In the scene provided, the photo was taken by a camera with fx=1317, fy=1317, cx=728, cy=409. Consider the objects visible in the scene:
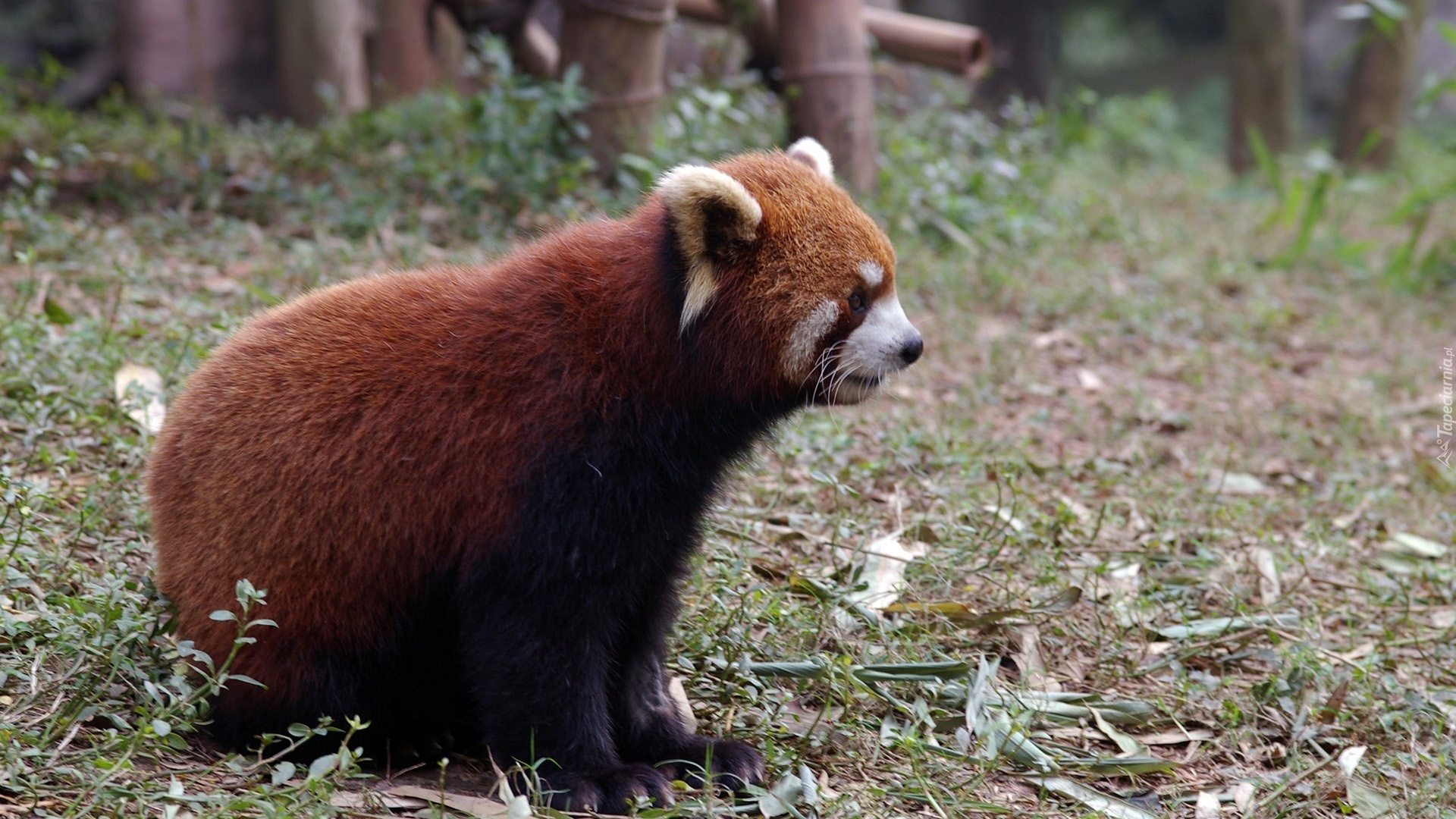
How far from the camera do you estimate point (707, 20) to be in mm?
7234

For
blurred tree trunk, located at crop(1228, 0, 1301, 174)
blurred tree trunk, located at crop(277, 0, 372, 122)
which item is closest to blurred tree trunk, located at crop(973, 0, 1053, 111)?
blurred tree trunk, located at crop(1228, 0, 1301, 174)

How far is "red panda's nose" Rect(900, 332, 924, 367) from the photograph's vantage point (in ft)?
9.37

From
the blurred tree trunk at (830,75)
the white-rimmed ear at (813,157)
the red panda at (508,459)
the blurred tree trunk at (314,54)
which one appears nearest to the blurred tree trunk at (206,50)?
the blurred tree trunk at (314,54)

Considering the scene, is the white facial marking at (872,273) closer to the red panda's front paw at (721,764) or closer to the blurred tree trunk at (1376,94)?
the red panda's front paw at (721,764)

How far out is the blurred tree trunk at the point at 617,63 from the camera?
5.70 m

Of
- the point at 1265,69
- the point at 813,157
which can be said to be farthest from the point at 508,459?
the point at 1265,69

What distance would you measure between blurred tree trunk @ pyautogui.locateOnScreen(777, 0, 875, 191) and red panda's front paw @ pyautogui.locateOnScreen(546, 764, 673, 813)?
4.29 m

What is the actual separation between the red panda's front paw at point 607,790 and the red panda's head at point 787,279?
33.0 inches

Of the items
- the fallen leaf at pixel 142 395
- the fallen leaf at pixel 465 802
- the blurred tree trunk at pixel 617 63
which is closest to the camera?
the fallen leaf at pixel 465 802

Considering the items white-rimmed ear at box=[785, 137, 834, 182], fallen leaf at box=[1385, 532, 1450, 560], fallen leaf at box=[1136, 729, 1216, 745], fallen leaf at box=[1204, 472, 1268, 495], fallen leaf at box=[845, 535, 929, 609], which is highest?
white-rimmed ear at box=[785, 137, 834, 182]

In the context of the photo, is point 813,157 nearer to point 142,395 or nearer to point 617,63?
point 142,395

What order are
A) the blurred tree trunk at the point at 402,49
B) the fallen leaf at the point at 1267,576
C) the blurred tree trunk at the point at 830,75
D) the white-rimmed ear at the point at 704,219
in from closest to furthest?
the white-rimmed ear at the point at 704,219
the fallen leaf at the point at 1267,576
the blurred tree trunk at the point at 830,75
the blurred tree trunk at the point at 402,49

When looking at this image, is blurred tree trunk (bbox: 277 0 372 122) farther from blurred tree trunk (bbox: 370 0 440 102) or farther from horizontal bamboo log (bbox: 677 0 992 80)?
horizontal bamboo log (bbox: 677 0 992 80)

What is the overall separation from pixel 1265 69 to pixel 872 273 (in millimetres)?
8768
